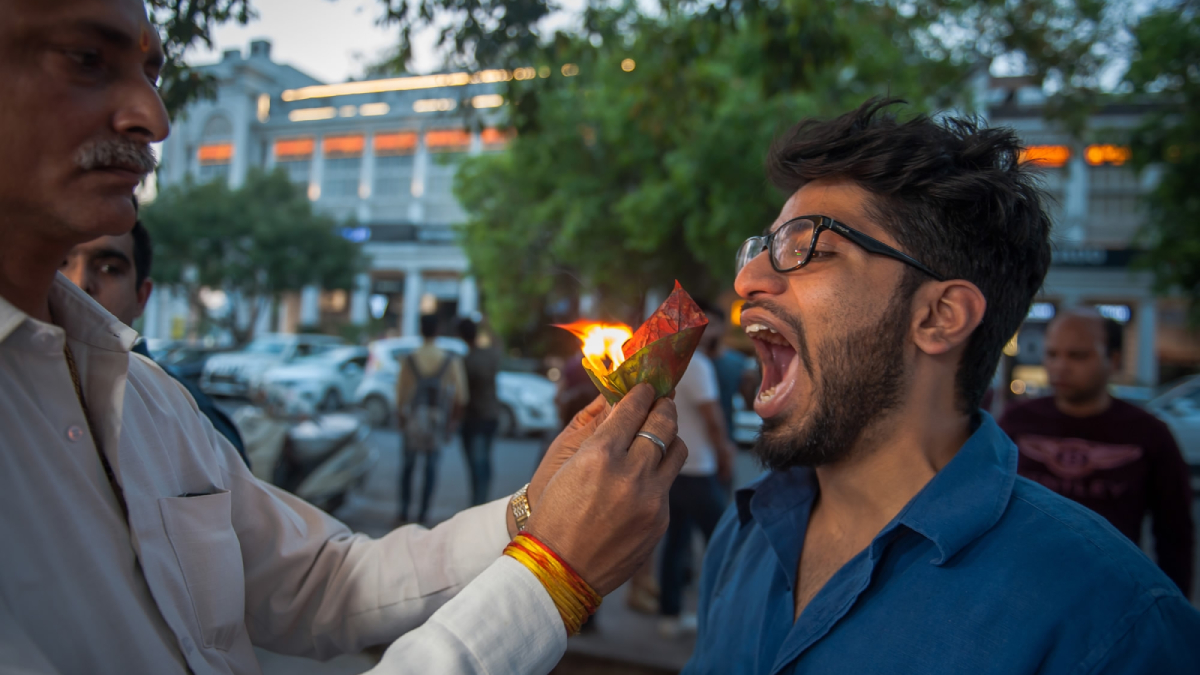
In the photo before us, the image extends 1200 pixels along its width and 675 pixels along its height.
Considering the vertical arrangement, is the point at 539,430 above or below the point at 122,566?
below

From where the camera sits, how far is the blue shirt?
132 centimetres

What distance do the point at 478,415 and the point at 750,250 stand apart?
19.1ft

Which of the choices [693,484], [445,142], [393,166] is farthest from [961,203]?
[393,166]

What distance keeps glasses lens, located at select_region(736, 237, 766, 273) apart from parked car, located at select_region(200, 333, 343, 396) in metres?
16.0

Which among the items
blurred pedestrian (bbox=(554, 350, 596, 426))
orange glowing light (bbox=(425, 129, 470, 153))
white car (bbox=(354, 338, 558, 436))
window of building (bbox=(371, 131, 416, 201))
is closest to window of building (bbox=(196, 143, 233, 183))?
window of building (bbox=(371, 131, 416, 201))

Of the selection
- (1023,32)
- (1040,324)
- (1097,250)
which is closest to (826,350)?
(1023,32)

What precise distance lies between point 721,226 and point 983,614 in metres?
12.5

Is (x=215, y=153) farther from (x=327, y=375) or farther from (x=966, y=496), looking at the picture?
(x=966, y=496)

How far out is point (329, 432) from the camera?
6906mm

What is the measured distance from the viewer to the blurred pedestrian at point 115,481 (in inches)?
45.4

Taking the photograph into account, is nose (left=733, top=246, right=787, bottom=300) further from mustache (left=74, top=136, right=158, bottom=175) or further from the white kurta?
mustache (left=74, top=136, right=158, bottom=175)

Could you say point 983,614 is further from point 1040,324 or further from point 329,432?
point 1040,324

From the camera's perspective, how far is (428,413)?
7.36 m

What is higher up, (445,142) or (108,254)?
(445,142)
